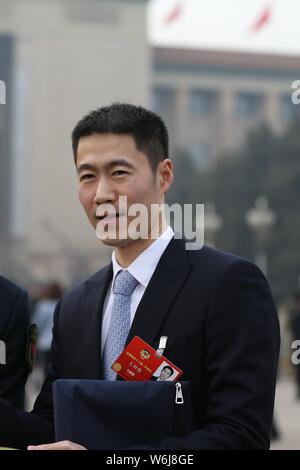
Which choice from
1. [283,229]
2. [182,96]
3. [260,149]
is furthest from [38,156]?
[283,229]

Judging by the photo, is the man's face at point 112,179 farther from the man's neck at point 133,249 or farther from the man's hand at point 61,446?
the man's hand at point 61,446

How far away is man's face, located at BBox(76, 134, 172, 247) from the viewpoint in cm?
244

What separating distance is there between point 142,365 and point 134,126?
536 millimetres

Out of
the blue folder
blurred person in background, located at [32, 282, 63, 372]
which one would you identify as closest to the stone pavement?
blurred person in background, located at [32, 282, 63, 372]

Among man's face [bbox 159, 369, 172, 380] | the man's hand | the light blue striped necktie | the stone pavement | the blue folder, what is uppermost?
the light blue striped necktie

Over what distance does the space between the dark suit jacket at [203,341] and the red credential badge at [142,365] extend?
3cm

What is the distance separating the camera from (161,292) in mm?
2469

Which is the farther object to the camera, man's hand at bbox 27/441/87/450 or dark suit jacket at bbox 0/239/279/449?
dark suit jacket at bbox 0/239/279/449

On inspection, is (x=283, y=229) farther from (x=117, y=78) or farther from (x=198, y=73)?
(x=198, y=73)

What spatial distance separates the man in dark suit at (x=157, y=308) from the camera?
7.41 feet

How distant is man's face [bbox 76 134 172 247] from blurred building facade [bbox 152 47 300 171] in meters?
63.5

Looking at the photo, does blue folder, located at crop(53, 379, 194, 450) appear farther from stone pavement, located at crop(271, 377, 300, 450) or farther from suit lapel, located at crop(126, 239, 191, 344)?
stone pavement, located at crop(271, 377, 300, 450)

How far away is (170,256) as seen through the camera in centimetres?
254
